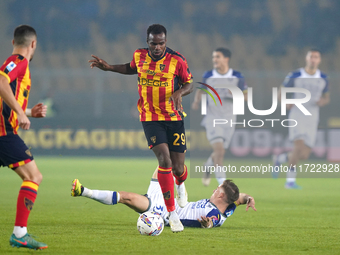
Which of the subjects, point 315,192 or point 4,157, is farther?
point 315,192

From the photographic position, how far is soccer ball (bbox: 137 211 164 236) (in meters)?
5.09

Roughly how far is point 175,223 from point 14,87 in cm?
213

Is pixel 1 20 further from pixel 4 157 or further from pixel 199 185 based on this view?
pixel 4 157

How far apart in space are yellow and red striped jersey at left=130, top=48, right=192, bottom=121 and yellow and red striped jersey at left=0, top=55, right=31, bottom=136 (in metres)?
1.63

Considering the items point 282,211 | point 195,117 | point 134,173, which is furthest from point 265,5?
Answer: point 282,211

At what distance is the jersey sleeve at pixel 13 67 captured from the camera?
420 cm

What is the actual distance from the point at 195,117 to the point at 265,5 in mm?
11764

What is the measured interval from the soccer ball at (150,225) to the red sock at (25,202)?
1.22 meters

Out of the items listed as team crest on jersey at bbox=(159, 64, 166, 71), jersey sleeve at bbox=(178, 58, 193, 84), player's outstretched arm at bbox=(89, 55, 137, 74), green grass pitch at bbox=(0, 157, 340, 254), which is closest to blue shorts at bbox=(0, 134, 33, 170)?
green grass pitch at bbox=(0, 157, 340, 254)

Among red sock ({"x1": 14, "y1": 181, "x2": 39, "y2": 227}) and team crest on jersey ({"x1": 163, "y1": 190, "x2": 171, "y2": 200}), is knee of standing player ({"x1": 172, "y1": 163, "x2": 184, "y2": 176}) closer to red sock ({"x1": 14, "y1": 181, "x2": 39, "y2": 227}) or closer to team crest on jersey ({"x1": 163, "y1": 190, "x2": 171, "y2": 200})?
team crest on jersey ({"x1": 163, "y1": 190, "x2": 171, "y2": 200})

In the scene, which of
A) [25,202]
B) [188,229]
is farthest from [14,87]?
[188,229]

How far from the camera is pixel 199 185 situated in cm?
1105

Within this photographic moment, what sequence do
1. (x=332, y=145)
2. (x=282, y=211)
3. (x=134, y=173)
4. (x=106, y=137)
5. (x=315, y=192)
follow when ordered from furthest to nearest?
(x=106, y=137) < (x=332, y=145) < (x=134, y=173) < (x=315, y=192) < (x=282, y=211)

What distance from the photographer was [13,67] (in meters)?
4.25
